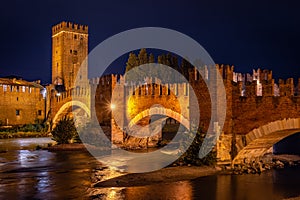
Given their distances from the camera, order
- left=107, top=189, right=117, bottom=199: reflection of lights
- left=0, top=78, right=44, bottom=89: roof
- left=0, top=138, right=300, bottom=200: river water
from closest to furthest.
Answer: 1. left=107, top=189, right=117, bottom=199: reflection of lights
2. left=0, top=138, right=300, bottom=200: river water
3. left=0, top=78, right=44, bottom=89: roof

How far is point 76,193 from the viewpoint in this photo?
13.1m

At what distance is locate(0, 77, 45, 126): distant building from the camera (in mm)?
46531

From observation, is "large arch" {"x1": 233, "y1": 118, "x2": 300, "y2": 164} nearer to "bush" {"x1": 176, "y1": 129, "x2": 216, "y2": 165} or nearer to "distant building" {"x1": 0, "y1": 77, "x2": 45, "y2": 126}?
"bush" {"x1": 176, "y1": 129, "x2": 216, "y2": 165}

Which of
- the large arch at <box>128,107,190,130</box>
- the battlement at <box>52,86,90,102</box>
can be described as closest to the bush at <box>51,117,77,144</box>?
the large arch at <box>128,107,190,130</box>

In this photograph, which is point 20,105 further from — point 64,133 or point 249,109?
point 249,109

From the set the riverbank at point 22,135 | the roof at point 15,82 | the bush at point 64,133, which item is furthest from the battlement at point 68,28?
the bush at point 64,133

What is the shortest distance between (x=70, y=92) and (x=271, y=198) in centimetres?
3057

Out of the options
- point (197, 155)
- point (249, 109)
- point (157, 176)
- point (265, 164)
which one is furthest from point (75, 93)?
point (249, 109)

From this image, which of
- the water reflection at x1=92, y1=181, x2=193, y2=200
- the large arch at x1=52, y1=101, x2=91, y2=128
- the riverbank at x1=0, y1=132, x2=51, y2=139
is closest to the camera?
the water reflection at x1=92, y1=181, x2=193, y2=200

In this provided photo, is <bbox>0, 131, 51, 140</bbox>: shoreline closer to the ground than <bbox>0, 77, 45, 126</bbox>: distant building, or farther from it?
closer to the ground

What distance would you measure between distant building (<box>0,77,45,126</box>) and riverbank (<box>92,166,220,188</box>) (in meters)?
32.8

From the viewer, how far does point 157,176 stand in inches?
622

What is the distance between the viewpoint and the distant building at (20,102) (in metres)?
46.5

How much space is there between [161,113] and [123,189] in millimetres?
11876
